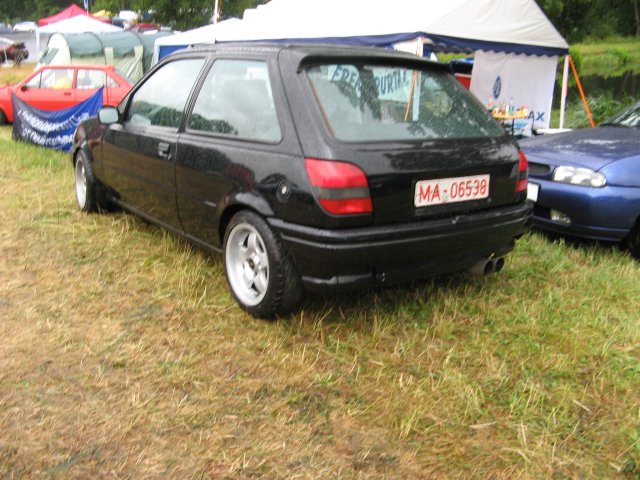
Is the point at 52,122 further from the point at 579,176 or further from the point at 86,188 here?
the point at 579,176

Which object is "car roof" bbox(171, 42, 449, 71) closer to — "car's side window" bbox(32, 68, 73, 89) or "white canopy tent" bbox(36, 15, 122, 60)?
"car's side window" bbox(32, 68, 73, 89)

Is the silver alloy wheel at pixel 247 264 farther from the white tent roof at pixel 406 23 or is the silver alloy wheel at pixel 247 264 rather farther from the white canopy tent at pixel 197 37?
the white canopy tent at pixel 197 37

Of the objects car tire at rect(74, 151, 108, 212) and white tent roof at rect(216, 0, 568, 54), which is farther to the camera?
white tent roof at rect(216, 0, 568, 54)

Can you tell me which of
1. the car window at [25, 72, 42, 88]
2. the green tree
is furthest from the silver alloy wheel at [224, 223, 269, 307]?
the green tree

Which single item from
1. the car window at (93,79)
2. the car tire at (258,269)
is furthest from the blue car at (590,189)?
the car window at (93,79)

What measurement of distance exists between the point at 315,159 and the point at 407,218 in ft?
1.73

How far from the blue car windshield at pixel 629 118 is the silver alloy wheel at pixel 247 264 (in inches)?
155

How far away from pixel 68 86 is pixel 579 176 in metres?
9.14

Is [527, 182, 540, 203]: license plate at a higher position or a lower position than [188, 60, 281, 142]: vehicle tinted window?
lower

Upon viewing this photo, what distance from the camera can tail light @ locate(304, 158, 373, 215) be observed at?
2.73 metres

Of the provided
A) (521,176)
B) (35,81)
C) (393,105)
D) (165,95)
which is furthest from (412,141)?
(35,81)

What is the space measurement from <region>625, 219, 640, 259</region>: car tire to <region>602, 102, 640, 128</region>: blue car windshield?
54.2 inches

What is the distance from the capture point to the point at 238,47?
3535 millimetres

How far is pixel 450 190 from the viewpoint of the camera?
3.05m
